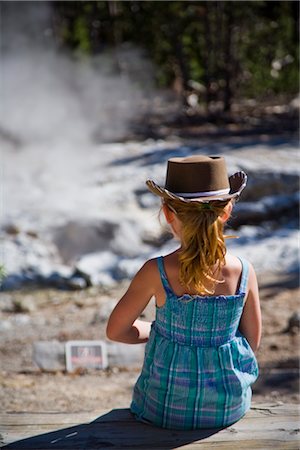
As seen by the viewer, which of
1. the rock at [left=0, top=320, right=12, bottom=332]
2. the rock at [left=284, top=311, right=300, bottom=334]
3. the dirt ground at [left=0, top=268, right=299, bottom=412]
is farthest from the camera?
the rock at [left=0, top=320, right=12, bottom=332]

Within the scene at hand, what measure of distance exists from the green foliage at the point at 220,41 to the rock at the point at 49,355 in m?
5.74

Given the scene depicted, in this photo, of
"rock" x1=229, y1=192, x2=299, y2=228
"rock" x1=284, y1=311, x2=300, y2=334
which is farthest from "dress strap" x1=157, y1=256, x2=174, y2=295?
"rock" x1=229, y1=192, x2=299, y2=228

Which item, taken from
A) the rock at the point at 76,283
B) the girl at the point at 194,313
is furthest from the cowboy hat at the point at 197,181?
the rock at the point at 76,283

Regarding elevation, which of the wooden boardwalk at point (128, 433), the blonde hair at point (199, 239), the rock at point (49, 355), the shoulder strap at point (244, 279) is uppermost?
the blonde hair at point (199, 239)

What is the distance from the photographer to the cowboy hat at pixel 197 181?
1681mm

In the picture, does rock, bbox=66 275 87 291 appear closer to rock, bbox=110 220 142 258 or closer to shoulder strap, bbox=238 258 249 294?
rock, bbox=110 220 142 258

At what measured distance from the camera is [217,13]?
9.01m

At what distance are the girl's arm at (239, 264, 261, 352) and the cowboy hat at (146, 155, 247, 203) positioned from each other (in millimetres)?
214

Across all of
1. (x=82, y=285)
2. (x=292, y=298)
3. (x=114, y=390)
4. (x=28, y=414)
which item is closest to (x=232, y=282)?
(x=28, y=414)

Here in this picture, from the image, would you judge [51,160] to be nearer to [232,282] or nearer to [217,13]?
[217,13]

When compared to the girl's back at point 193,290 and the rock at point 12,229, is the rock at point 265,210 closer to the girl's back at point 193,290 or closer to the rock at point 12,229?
the rock at point 12,229

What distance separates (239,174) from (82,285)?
9.06ft

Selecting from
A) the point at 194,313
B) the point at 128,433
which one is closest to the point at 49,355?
the point at 128,433

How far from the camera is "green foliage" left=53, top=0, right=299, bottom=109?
8.91 meters
